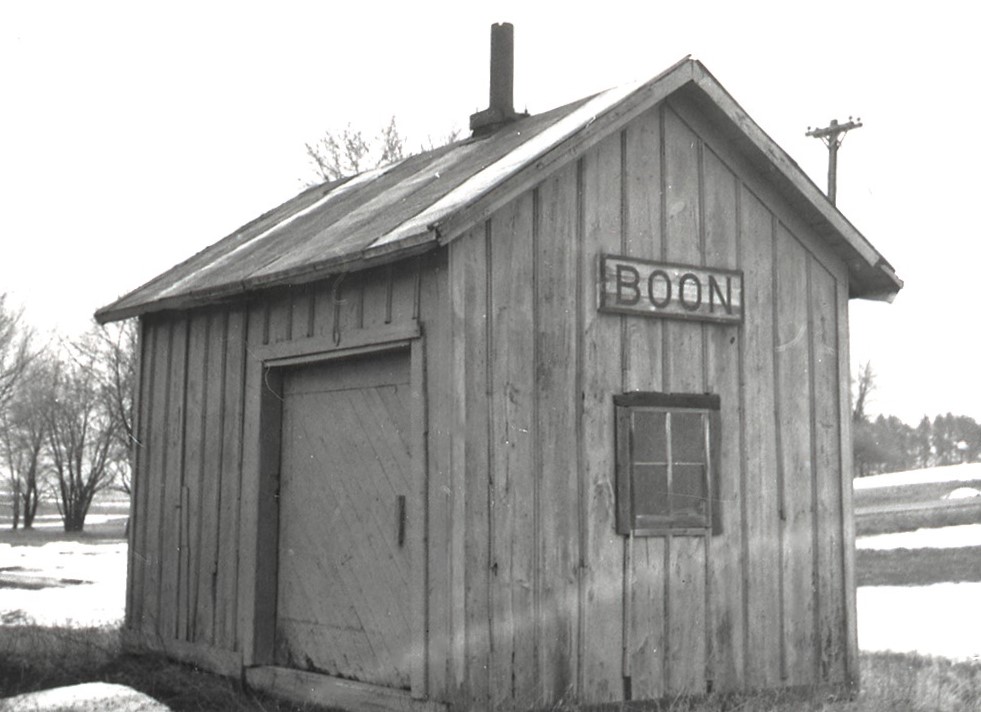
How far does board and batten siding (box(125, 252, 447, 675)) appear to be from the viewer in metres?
9.38

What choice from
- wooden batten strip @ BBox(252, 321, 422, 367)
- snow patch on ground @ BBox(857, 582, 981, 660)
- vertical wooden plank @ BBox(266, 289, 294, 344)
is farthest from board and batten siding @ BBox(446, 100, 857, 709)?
snow patch on ground @ BBox(857, 582, 981, 660)

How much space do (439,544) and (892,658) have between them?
6.18 m

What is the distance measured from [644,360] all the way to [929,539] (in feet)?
84.7

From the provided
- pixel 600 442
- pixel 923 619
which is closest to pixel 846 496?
pixel 600 442

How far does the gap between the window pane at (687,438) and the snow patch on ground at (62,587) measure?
763 cm

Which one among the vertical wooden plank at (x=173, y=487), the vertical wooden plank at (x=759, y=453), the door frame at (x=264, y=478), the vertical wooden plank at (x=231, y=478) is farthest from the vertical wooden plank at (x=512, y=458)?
the vertical wooden plank at (x=173, y=487)

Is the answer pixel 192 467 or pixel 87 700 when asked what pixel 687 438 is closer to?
pixel 192 467

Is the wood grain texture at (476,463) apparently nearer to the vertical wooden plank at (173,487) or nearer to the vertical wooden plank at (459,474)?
the vertical wooden plank at (459,474)

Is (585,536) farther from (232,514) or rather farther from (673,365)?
(232,514)

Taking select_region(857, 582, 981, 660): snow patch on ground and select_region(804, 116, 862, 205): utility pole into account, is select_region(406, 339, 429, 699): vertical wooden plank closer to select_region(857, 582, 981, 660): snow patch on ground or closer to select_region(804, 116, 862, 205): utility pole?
select_region(857, 582, 981, 660): snow patch on ground

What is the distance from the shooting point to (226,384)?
10773mm

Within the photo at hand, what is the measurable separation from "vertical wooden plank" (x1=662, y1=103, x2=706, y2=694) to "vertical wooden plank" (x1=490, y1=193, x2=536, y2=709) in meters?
1.20

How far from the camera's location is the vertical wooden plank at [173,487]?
37.1 feet

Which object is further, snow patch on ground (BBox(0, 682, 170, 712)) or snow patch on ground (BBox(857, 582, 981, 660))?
snow patch on ground (BBox(857, 582, 981, 660))
